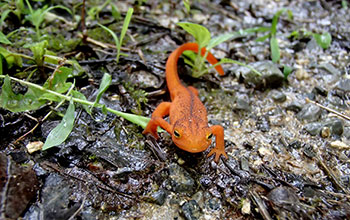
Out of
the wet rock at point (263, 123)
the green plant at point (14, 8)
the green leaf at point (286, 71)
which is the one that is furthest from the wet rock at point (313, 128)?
the green plant at point (14, 8)

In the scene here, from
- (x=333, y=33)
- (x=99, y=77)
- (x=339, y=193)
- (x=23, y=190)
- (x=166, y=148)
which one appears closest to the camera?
(x=23, y=190)

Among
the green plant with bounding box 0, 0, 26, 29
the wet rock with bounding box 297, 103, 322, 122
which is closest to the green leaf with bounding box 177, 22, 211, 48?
the wet rock with bounding box 297, 103, 322, 122

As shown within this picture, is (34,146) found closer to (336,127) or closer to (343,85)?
(336,127)

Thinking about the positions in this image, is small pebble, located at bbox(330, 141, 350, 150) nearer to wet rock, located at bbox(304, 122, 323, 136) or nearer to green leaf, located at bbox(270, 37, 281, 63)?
wet rock, located at bbox(304, 122, 323, 136)

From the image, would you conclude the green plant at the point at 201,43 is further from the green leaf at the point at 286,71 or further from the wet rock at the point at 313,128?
the wet rock at the point at 313,128

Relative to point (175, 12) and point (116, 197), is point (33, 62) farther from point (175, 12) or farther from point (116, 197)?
point (175, 12)

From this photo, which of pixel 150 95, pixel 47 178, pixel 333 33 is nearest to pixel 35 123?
pixel 47 178
